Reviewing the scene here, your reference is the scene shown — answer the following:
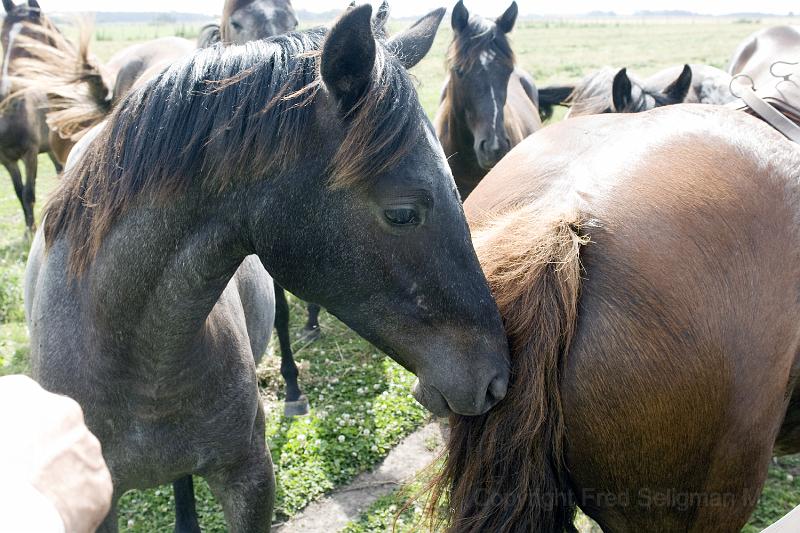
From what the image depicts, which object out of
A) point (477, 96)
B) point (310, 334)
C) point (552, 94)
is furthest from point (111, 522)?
point (552, 94)

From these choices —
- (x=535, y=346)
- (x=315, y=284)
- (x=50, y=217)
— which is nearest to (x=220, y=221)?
(x=315, y=284)

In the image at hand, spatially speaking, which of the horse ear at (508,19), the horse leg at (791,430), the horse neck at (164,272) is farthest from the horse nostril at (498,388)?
the horse ear at (508,19)

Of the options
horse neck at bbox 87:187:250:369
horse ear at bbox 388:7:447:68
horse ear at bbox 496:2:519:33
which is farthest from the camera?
horse ear at bbox 496:2:519:33

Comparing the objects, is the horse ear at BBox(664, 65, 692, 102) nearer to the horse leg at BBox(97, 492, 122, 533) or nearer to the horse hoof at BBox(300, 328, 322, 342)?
the horse hoof at BBox(300, 328, 322, 342)

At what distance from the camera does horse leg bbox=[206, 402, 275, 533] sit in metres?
2.34

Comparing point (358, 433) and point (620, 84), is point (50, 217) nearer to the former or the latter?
point (358, 433)

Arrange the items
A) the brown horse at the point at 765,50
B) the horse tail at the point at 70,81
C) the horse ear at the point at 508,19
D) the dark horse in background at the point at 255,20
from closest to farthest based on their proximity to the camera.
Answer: the horse tail at the point at 70,81 < the dark horse in background at the point at 255,20 < the horse ear at the point at 508,19 < the brown horse at the point at 765,50

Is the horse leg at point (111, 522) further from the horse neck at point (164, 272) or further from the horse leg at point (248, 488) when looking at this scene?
the horse neck at point (164, 272)

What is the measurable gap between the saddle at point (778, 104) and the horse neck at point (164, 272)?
187 centimetres

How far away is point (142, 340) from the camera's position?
6.28 feet

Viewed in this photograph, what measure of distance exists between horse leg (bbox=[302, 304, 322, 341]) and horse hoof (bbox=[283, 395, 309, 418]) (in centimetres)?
108

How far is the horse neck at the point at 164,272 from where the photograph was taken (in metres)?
1.77

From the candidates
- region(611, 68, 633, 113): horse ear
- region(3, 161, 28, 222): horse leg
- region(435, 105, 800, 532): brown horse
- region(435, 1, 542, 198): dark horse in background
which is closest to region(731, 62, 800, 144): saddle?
region(435, 105, 800, 532): brown horse

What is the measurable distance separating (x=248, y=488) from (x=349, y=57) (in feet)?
5.20
